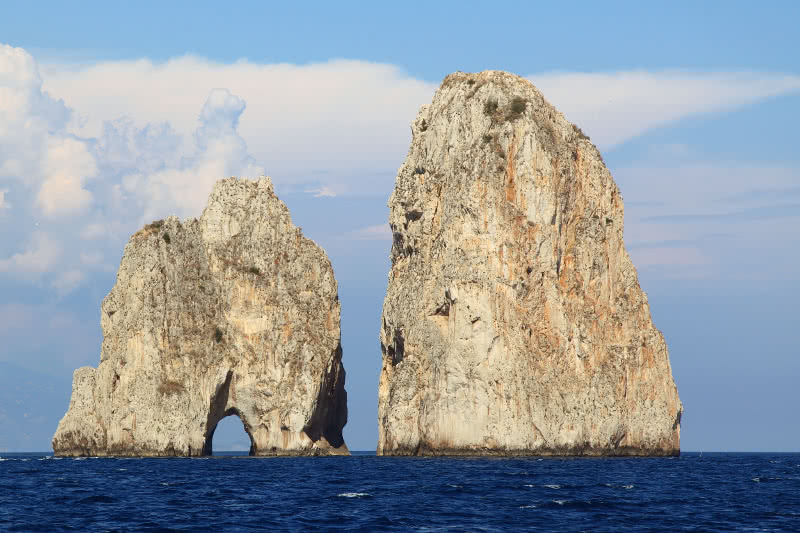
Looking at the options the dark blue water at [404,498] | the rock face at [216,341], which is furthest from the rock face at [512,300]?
the rock face at [216,341]

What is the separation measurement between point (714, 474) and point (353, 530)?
202ft

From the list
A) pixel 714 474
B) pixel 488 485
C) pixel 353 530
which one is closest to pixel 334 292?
pixel 714 474

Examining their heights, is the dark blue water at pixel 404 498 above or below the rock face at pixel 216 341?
below

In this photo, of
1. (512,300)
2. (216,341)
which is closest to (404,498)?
(512,300)

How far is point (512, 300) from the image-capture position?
122m

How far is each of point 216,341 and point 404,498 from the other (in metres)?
67.4

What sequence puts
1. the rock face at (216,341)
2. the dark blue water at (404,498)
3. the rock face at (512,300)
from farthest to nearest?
the rock face at (216,341), the rock face at (512,300), the dark blue water at (404,498)

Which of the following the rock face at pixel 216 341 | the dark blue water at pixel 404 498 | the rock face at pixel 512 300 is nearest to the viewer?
the dark blue water at pixel 404 498

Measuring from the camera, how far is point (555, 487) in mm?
82938

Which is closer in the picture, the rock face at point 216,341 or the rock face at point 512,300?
the rock face at point 512,300

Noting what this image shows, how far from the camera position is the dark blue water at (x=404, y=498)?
62.5 meters

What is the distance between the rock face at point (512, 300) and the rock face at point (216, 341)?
11386mm

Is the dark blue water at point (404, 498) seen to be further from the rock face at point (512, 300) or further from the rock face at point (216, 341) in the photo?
the rock face at point (216, 341)

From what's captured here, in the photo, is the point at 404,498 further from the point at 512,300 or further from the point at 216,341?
the point at 216,341
